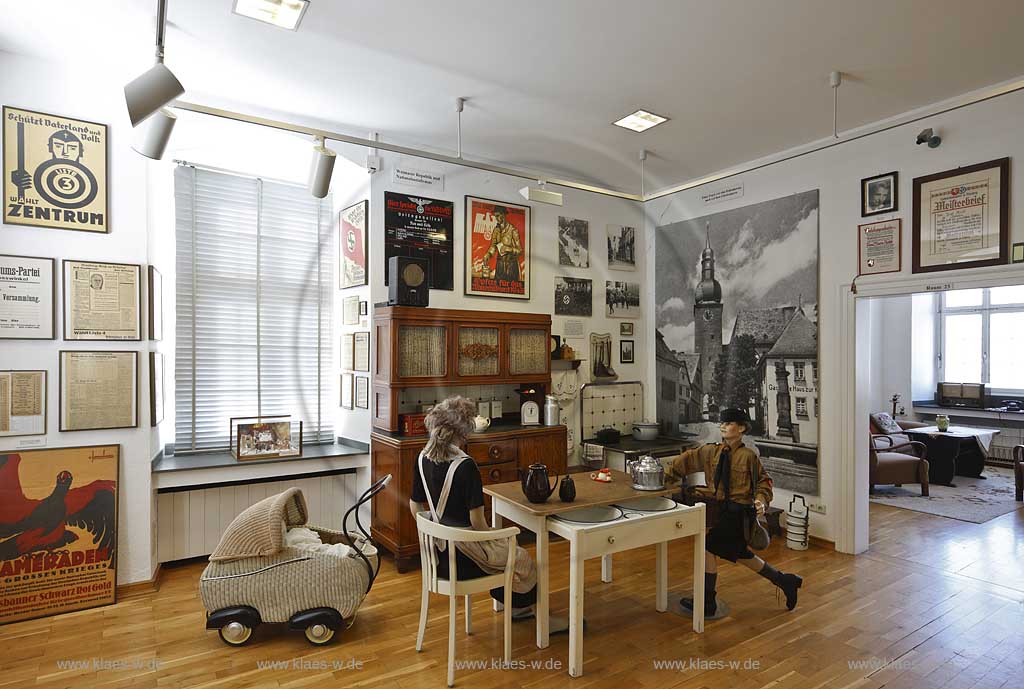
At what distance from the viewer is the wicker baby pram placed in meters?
3.43

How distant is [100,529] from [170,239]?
2.34m

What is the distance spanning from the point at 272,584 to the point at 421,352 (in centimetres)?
212

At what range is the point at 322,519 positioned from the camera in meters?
5.36

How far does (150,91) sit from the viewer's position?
2.70m

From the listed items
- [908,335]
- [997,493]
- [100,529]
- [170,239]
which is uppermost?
[170,239]

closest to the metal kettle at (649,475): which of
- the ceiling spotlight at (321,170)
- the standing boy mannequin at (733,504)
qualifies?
the standing boy mannequin at (733,504)

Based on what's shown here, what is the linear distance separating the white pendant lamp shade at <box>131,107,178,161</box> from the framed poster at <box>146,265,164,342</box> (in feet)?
4.24

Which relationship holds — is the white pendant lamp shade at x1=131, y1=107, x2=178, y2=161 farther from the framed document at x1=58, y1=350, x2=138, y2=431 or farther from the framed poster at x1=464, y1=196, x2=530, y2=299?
the framed poster at x1=464, y1=196, x2=530, y2=299

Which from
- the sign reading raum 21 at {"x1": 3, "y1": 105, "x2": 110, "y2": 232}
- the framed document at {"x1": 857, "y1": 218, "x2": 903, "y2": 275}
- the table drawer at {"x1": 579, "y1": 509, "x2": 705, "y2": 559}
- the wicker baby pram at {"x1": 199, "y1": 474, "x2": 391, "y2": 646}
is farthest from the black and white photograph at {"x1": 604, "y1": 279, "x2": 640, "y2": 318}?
the sign reading raum 21 at {"x1": 3, "y1": 105, "x2": 110, "y2": 232}

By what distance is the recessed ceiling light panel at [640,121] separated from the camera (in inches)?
186

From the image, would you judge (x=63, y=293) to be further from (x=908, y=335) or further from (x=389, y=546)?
(x=908, y=335)

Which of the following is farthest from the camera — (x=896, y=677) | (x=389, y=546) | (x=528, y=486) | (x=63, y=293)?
(x=389, y=546)

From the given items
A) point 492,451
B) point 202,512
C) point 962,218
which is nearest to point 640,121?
point 962,218

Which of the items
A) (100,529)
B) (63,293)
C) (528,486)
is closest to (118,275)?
(63,293)
